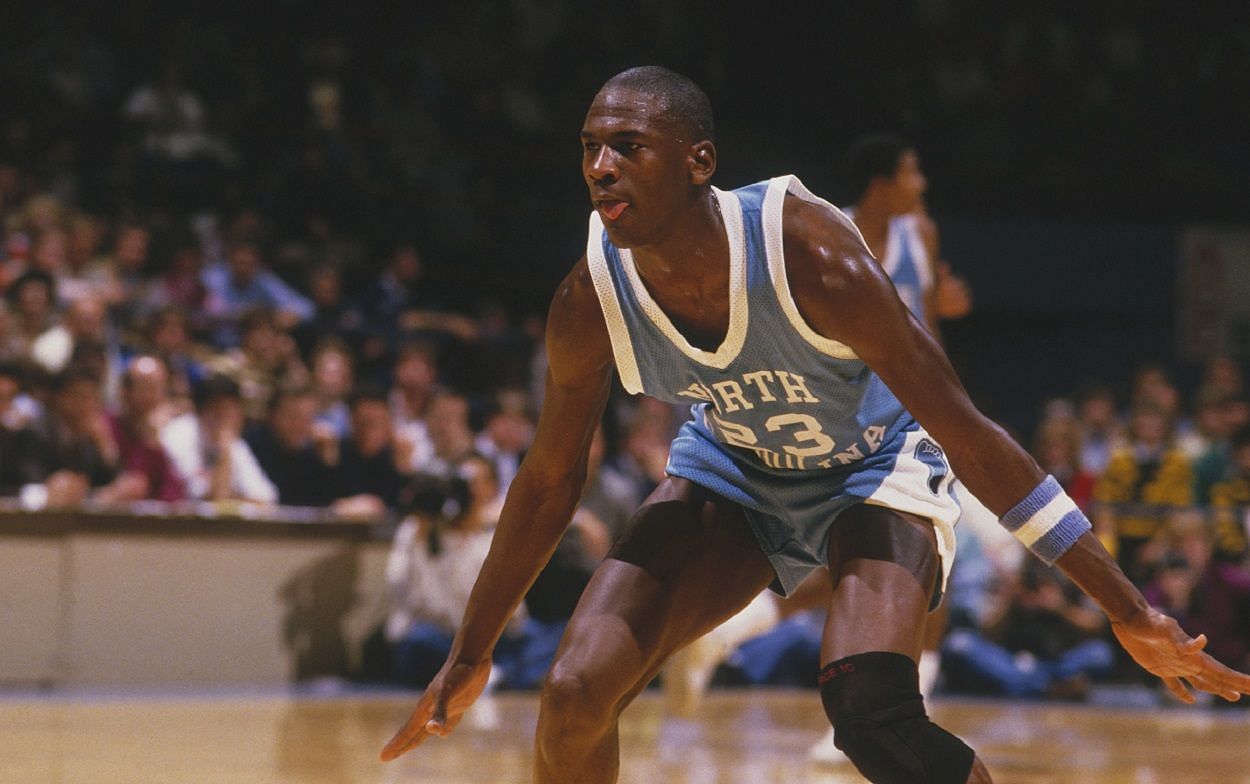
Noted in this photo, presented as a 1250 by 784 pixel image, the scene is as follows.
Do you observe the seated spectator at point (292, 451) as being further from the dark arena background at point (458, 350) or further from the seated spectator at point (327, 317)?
the seated spectator at point (327, 317)

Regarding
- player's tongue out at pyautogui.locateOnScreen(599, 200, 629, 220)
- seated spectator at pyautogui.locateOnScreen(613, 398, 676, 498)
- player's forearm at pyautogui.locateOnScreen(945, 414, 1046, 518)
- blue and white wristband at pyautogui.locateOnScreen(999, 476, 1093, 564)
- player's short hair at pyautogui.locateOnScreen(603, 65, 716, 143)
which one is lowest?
seated spectator at pyautogui.locateOnScreen(613, 398, 676, 498)

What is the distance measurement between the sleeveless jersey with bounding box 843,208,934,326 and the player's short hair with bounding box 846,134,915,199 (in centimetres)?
13

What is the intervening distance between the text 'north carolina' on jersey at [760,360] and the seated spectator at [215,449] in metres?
6.05

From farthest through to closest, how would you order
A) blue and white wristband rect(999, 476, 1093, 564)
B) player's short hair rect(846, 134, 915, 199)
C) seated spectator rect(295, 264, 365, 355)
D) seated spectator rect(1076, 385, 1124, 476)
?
seated spectator rect(1076, 385, 1124, 476)
seated spectator rect(295, 264, 365, 355)
player's short hair rect(846, 134, 915, 199)
blue and white wristband rect(999, 476, 1093, 564)

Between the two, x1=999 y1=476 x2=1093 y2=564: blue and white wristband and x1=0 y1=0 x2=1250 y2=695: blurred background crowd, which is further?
x1=0 y1=0 x2=1250 y2=695: blurred background crowd

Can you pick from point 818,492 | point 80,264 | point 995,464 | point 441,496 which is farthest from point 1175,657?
point 80,264

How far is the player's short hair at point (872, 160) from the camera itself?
20.6 ft

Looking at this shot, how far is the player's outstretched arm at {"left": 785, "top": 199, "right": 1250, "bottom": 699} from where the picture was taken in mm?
3080

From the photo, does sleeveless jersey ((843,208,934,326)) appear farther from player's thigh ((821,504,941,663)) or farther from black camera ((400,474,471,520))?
black camera ((400,474,471,520))

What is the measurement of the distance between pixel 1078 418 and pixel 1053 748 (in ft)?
19.1

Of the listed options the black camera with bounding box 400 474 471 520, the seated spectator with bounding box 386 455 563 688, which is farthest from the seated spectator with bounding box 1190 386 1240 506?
the black camera with bounding box 400 474 471 520

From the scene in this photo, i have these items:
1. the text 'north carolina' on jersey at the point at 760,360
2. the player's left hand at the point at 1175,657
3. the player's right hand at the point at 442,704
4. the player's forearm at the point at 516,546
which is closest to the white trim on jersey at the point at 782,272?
the text 'north carolina' on jersey at the point at 760,360

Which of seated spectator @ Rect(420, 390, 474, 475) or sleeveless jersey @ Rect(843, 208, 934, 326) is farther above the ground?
sleeveless jersey @ Rect(843, 208, 934, 326)

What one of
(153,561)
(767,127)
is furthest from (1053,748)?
(767,127)
